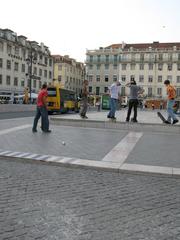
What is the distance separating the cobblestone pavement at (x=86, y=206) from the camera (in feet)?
11.6

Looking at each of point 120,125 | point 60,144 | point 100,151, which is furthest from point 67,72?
point 100,151

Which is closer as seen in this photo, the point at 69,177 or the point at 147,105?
the point at 69,177

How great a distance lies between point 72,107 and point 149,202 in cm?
3299

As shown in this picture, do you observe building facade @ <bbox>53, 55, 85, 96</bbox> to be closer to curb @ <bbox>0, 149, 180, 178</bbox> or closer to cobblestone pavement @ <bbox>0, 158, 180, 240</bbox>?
curb @ <bbox>0, 149, 180, 178</bbox>

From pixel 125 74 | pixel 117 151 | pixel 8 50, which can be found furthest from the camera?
pixel 125 74

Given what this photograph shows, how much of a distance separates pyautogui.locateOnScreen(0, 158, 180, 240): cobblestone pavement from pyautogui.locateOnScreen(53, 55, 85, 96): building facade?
90.9 meters

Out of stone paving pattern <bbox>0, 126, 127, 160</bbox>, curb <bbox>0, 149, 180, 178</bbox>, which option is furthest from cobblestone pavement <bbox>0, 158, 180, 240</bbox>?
stone paving pattern <bbox>0, 126, 127, 160</bbox>

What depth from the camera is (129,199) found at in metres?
4.69

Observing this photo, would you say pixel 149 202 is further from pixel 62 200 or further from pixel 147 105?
pixel 147 105

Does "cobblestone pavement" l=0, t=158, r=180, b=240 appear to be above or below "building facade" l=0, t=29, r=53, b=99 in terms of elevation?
below

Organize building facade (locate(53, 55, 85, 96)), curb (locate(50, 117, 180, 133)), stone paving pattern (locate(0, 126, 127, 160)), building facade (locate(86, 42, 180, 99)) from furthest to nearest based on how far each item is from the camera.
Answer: building facade (locate(53, 55, 85, 96)) < building facade (locate(86, 42, 180, 99)) < curb (locate(50, 117, 180, 133)) < stone paving pattern (locate(0, 126, 127, 160))

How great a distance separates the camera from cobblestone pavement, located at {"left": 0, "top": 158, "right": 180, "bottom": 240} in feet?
11.6

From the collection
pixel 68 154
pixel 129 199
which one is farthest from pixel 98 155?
pixel 129 199

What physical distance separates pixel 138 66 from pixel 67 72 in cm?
2281
